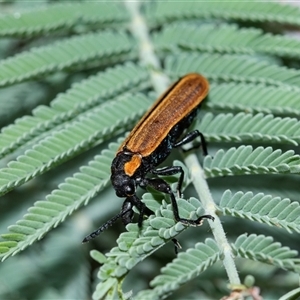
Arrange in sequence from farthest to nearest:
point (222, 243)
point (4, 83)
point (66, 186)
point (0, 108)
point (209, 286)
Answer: point (0, 108)
point (4, 83)
point (209, 286)
point (66, 186)
point (222, 243)

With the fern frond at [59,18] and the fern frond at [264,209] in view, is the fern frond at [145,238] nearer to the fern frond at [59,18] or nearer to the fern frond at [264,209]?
the fern frond at [264,209]

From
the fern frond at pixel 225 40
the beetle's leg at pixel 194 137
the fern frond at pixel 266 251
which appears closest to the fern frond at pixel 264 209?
the fern frond at pixel 266 251

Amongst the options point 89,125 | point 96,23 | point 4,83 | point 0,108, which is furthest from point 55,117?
point 96,23

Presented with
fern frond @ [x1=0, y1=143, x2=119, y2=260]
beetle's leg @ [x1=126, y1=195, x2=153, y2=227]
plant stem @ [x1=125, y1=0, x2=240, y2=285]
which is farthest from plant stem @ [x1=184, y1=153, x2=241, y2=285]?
fern frond @ [x1=0, y1=143, x2=119, y2=260]

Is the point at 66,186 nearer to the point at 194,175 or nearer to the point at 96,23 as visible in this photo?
the point at 194,175

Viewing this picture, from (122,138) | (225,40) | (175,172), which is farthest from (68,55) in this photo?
(175,172)

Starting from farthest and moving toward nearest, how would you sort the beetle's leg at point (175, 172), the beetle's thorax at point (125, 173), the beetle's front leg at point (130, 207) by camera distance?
the beetle's thorax at point (125, 173), the beetle's leg at point (175, 172), the beetle's front leg at point (130, 207)
